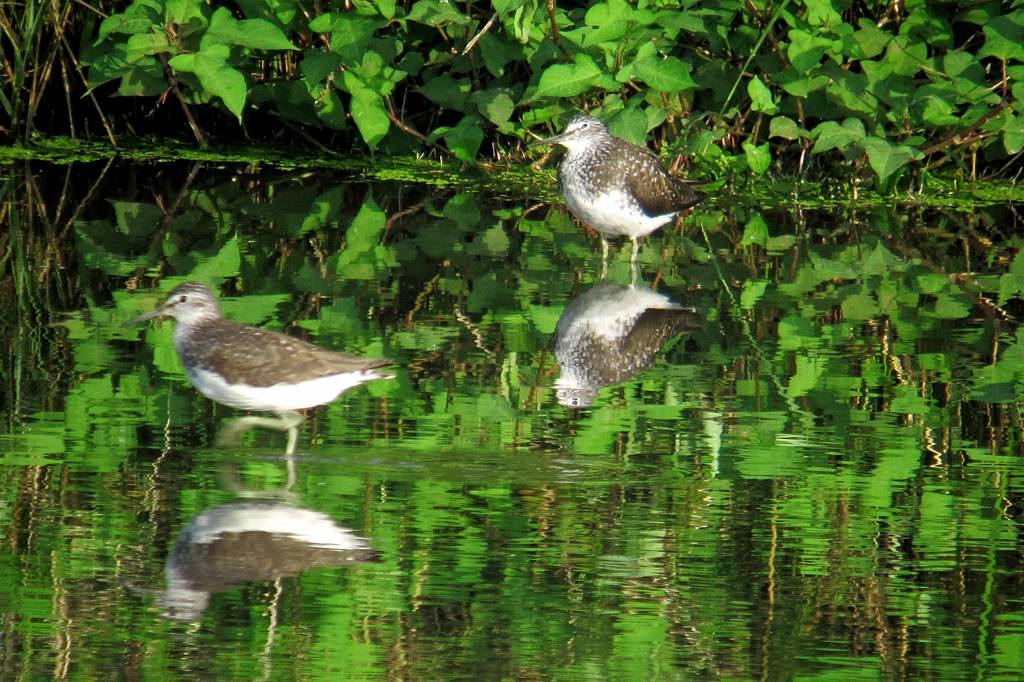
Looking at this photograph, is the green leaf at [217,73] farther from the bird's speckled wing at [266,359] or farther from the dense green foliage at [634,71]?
the bird's speckled wing at [266,359]

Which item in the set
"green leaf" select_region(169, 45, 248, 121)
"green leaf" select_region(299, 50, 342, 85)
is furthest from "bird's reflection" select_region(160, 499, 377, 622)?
"green leaf" select_region(299, 50, 342, 85)

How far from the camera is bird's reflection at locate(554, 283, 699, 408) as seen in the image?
680cm

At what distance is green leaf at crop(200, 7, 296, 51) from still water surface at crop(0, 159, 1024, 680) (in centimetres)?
140

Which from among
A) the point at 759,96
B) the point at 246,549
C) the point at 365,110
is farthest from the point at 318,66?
the point at 246,549

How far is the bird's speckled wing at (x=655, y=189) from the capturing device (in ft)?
29.6

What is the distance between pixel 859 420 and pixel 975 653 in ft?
7.12

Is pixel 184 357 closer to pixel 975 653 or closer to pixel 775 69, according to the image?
pixel 975 653

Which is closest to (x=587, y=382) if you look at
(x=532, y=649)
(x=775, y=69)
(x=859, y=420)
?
(x=859, y=420)

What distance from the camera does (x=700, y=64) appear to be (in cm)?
1154

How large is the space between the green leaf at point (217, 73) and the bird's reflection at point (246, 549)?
5758 mm

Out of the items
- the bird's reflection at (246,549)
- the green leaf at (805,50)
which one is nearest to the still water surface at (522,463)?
the bird's reflection at (246,549)

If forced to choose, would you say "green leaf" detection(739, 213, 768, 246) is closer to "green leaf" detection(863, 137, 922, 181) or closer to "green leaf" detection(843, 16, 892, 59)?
"green leaf" detection(863, 137, 922, 181)

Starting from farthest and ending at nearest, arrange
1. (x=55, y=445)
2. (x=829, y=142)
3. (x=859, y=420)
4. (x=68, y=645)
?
1. (x=829, y=142)
2. (x=859, y=420)
3. (x=55, y=445)
4. (x=68, y=645)

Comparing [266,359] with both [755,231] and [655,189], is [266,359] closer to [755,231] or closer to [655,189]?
[655,189]
